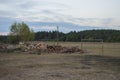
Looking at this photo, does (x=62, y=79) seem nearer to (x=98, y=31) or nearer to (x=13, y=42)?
(x=13, y=42)

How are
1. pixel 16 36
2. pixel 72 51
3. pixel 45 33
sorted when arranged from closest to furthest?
pixel 72 51 < pixel 16 36 < pixel 45 33

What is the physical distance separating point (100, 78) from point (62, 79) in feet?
6.27

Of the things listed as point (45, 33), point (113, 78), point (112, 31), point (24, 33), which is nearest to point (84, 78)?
point (113, 78)

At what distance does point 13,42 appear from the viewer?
3031 inches

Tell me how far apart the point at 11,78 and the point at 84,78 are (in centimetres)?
360

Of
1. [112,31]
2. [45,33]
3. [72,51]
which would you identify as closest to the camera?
[72,51]

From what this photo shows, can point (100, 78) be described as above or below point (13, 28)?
below

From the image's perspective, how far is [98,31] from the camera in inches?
5733

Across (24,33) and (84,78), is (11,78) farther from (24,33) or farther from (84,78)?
(24,33)

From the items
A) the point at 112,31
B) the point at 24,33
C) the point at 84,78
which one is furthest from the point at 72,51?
the point at 112,31

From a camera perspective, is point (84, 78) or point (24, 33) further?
point (24, 33)

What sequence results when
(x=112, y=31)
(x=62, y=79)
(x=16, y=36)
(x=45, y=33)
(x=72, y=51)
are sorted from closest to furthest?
(x=62, y=79) → (x=72, y=51) → (x=16, y=36) → (x=112, y=31) → (x=45, y=33)

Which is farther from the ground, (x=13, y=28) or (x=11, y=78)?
A: (x=13, y=28)

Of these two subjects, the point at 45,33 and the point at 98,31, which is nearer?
the point at 98,31
